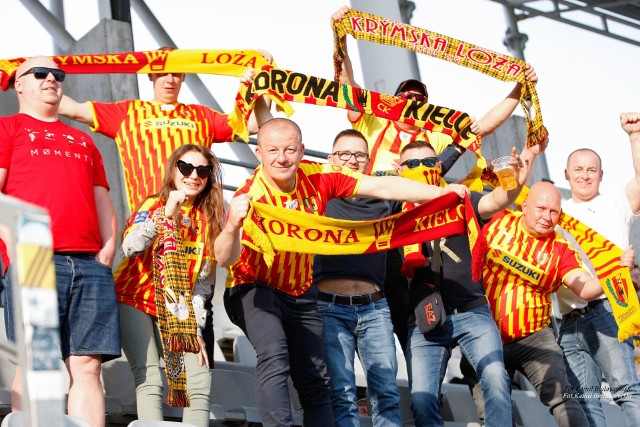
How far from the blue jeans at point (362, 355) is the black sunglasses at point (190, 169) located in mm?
1006

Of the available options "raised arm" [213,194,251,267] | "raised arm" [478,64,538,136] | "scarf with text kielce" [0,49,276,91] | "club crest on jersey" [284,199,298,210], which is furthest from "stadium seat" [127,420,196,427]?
"raised arm" [478,64,538,136]

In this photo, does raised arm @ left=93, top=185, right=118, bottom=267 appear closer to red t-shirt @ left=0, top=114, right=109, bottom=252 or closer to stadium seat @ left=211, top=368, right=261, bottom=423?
red t-shirt @ left=0, top=114, right=109, bottom=252

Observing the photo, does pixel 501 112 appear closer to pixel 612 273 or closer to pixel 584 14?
pixel 612 273

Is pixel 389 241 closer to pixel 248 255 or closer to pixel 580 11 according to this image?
pixel 248 255

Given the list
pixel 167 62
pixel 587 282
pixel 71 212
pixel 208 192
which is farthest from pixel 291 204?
pixel 587 282

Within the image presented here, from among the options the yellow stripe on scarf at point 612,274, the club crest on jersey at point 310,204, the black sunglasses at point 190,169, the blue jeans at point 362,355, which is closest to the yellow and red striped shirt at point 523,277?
the yellow stripe on scarf at point 612,274

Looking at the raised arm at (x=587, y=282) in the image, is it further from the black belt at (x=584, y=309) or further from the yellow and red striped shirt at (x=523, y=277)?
the black belt at (x=584, y=309)

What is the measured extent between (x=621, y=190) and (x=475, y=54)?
4.59ft

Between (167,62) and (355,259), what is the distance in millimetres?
1811

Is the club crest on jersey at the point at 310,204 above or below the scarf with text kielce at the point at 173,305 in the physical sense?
above

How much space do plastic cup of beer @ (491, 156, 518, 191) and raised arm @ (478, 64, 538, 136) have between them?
1.33m

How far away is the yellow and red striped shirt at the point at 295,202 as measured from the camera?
556 centimetres

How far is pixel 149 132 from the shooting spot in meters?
6.36

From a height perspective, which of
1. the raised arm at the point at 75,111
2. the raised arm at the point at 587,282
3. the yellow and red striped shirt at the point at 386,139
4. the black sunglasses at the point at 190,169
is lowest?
the raised arm at the point at 587,282
